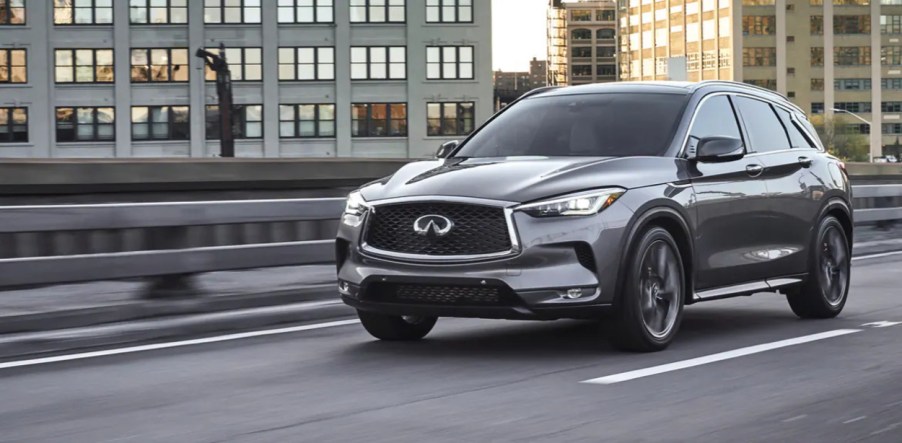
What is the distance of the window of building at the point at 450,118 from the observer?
7681cm

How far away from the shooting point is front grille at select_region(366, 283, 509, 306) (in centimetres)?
783

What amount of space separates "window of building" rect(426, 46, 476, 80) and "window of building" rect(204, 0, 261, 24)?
9.03 m

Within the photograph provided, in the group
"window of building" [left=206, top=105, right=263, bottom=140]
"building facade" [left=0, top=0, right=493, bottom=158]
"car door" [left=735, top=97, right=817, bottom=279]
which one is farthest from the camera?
"window of building" [left=206, top=105, right=263, bottom=140]

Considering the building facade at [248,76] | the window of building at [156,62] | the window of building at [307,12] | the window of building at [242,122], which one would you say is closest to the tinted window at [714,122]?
the building facade at [248,76]

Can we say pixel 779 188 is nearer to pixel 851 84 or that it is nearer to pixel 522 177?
pixel 522 177

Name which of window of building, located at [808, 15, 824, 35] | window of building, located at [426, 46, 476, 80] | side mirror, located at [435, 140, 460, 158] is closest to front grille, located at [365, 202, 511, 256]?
side mirror, located at [435, 140, 460, 158]

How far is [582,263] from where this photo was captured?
7879 mm

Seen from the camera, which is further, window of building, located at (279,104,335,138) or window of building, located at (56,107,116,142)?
window of building, located at (279,104,335,138)

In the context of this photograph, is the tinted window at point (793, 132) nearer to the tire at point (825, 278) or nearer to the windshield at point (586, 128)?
the tire at point (825, 278)

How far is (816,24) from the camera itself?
174500mm

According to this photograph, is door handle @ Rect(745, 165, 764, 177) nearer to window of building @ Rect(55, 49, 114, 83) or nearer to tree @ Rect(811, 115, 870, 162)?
window of building @ Rect(55, 49, 114, 83)

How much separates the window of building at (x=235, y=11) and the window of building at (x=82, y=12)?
494 cm

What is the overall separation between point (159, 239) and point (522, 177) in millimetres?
6332

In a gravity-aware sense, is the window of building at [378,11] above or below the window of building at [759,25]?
below
